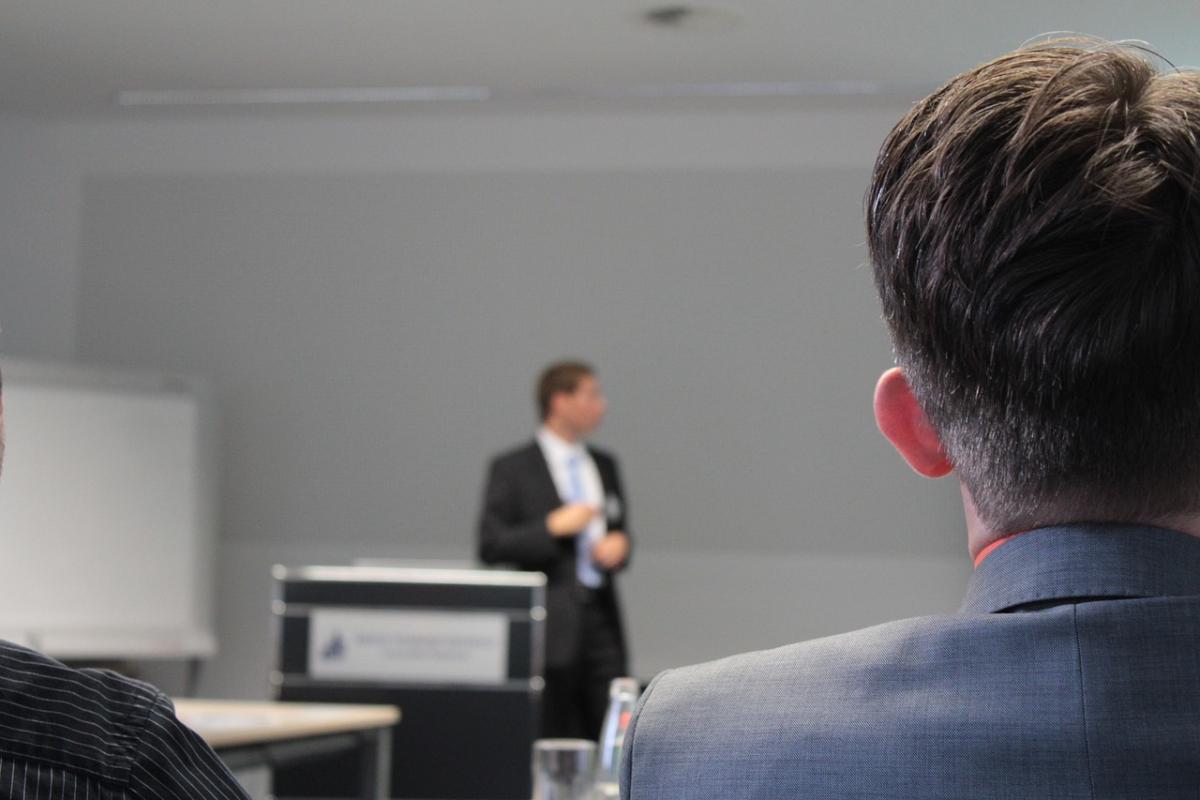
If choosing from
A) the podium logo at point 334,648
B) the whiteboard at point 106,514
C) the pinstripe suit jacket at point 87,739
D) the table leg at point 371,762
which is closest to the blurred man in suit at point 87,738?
the pinstripe suit jacket at point 87,739

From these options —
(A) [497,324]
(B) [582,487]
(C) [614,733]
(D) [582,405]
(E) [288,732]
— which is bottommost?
(E) [288,732]

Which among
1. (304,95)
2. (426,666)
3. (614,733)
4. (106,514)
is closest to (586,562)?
(426,666)

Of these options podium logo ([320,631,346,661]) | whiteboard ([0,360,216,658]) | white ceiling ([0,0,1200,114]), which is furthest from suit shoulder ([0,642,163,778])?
whiteboard ([0,360,216,658])

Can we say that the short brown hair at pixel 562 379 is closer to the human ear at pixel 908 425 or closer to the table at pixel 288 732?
the table at pixel 288 732

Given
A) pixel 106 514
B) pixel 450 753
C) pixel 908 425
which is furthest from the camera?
pixel 106 514

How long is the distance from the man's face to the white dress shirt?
101mm

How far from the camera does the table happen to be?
2.74 meters

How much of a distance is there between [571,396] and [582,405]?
57 mm

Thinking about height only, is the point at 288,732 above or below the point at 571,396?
below

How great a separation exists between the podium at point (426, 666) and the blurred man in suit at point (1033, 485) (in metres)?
4.28

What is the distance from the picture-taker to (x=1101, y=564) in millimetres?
697

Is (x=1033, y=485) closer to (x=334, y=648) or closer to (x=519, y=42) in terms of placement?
(x=334, y=648)

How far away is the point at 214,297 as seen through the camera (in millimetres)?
7438

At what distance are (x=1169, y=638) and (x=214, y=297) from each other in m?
7.17
